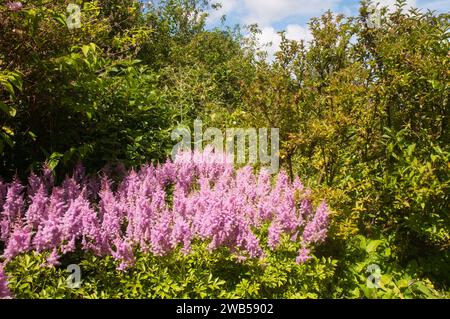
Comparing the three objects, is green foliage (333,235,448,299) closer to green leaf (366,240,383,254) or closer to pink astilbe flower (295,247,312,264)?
green leaf (366,240,383,254)

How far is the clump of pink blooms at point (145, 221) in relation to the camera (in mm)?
3110

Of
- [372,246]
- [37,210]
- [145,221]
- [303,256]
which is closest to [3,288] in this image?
[37,210]

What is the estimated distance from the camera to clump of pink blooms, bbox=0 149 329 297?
3.11 meters

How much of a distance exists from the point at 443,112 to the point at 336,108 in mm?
1072

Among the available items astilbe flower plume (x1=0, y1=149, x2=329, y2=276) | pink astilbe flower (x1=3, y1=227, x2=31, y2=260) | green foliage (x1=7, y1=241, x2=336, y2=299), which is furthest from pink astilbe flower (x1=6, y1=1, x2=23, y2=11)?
green foliage (x1=7, y1=241, x2=336, y2=299)

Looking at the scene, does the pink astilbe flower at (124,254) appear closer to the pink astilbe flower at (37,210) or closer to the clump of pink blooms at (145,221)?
the clump of pink blooms at (145,221)

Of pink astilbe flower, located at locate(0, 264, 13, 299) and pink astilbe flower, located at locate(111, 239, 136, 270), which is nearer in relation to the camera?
pink astilbe flower, located at locate(0, 264, 13, 299)

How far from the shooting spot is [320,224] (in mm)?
3582

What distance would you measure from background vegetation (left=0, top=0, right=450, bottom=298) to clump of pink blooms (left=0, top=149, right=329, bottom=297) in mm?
162

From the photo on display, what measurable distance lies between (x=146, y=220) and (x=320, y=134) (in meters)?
2.03

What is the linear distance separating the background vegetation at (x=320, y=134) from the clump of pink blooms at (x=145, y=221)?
162 mm

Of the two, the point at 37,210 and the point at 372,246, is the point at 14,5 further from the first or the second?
the point at 372,246

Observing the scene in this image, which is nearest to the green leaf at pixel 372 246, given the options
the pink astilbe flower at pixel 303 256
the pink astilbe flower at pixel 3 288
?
the pink astilbe flower at pixel 303 256
